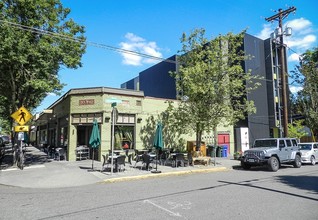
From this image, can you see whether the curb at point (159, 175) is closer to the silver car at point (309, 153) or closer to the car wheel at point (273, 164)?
the car wheel at point (273, 164)

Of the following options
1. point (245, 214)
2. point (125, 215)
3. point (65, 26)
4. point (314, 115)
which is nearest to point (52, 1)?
point (65, 26)

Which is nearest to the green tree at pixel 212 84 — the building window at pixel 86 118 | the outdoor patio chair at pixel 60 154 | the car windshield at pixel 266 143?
the car windshield at pixel 266 143

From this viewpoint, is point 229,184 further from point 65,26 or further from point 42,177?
point 65,26

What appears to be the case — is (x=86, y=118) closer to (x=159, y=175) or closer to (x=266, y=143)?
(x=159, y=175)

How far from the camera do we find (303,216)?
5.87 m

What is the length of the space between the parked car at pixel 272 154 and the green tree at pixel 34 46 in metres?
11.4

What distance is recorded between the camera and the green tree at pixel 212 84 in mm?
15656

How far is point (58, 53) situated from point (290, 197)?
1261 cm

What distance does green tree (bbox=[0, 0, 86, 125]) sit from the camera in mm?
12555

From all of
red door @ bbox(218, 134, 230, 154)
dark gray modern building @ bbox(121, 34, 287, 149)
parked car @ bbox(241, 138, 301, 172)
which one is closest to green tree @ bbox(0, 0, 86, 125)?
parked car @ bbox(241, 138, 301, 172)

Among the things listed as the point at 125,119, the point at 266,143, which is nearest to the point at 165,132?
the point at 125,119

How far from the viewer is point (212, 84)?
51.2ft

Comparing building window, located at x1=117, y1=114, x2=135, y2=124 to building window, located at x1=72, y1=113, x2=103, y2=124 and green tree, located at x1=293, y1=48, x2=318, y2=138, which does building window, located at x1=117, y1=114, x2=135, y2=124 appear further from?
green tree, located at x1=293, y1=48, x2=318, y2=138

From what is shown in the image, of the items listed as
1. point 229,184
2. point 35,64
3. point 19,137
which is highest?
point 35,64
